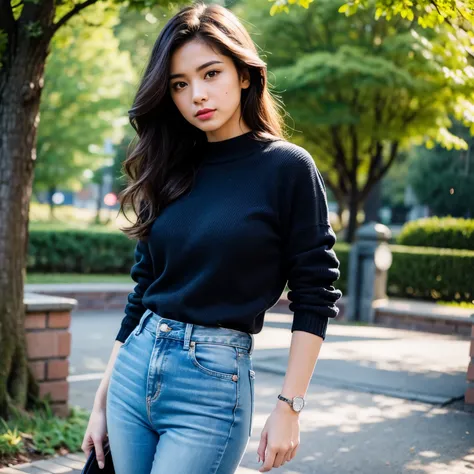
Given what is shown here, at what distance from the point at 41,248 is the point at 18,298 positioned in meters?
10.0

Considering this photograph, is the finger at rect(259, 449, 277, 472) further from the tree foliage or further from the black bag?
the tree foliage

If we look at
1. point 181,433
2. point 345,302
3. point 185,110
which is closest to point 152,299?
point 181,433

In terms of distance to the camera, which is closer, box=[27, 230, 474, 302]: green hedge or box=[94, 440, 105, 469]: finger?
box=[94, 440, 105, 469]: finger

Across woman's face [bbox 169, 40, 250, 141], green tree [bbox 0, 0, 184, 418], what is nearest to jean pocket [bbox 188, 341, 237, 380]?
woman's face [bbox 169, 40, 250, 141]

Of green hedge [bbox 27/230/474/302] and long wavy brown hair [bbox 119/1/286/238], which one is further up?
long wavy brown hair [bbox 119/1/286/238]

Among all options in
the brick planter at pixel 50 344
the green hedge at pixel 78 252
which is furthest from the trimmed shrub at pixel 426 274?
the brick planter at pixel 50 344

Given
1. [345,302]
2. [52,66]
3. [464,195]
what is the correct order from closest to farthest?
[464,195] → [345,302] → [52,66]

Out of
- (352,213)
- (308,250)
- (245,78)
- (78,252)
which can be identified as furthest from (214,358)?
(352,213)

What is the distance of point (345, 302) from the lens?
12.4 meters

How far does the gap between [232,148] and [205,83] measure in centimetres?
21

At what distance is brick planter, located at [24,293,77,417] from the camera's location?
15.7ft

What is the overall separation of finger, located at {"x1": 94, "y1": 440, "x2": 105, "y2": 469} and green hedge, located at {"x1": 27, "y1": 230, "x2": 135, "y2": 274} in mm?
12112

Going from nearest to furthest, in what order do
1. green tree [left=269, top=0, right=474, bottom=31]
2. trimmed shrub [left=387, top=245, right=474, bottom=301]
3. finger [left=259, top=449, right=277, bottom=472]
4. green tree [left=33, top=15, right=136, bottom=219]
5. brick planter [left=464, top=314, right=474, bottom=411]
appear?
1. finger [left=259, top=449, right=277, bottom=472]
2. green tree [left=269, top=0, right=474, bottom=31]
3. brick planter [left=464, top=314, right=474, bottom=411]
4. trimmed shrub [left=387, top=245, right=474, bottom=301]
5. green tree [left=33, top=15, right=136, bottom=219]

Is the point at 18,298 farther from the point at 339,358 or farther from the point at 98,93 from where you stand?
the point at 98,93
